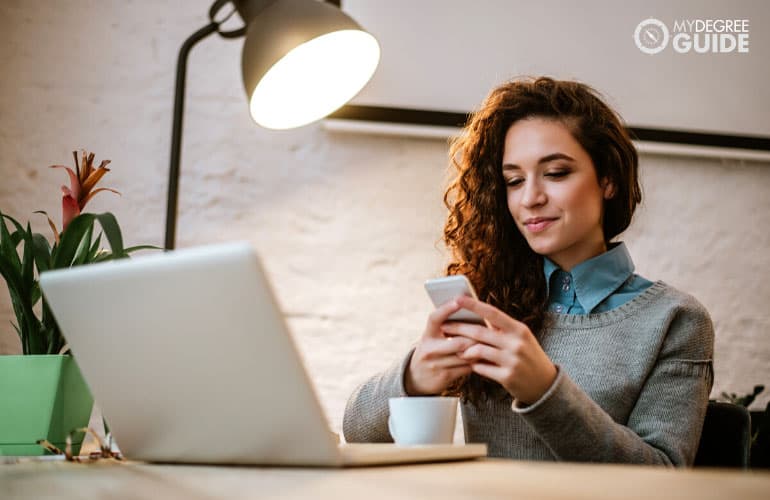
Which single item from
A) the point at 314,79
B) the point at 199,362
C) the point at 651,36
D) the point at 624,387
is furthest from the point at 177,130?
the point at 651,36

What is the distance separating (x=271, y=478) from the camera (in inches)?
25.2

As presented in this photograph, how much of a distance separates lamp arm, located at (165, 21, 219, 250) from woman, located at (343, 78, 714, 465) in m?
0.60

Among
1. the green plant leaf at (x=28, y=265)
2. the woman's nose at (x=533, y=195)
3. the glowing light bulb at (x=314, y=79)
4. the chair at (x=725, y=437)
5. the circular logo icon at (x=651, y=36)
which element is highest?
the circular logo icon at (x=651, y=36)

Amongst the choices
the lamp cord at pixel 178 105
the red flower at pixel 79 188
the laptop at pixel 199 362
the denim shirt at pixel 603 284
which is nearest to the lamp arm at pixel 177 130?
the lamp cord at pixel 178 105

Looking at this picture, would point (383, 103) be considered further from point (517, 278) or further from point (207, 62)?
point (517, 278)

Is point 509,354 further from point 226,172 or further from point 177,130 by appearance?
point 226,172

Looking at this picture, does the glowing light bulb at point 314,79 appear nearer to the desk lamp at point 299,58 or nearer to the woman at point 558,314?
the desk lamp at point 299,58

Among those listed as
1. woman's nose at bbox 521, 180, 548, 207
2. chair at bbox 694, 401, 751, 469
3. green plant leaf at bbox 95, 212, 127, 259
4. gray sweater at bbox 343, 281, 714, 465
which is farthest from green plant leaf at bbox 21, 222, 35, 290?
chair at bbox 694, 401, 751, 469

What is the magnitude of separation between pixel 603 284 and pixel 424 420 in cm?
68

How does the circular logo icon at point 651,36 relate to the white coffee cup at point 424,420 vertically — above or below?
above

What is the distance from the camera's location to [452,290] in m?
0.98

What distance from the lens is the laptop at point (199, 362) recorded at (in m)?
0.65

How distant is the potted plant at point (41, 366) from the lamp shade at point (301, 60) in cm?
41

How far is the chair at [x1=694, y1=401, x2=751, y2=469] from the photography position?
1.19 metres
